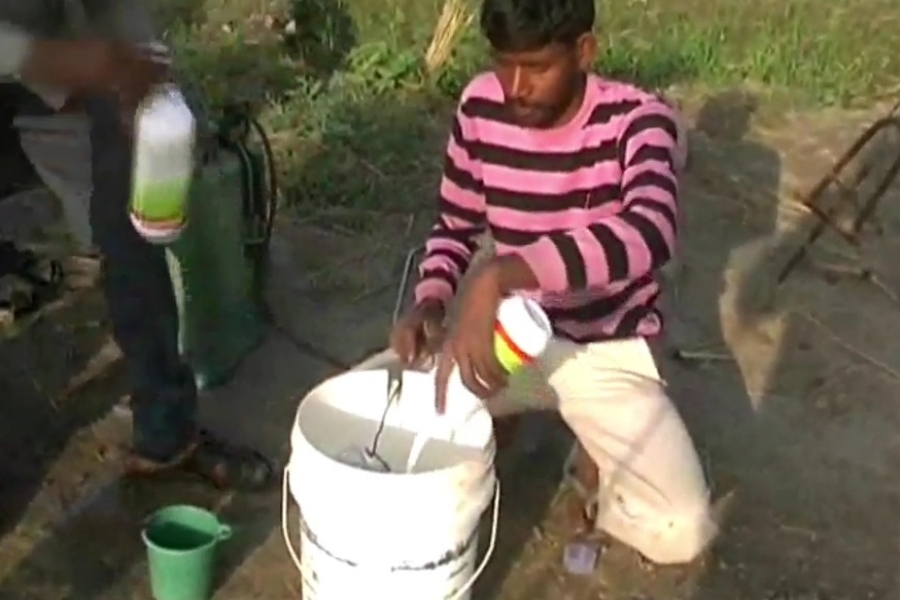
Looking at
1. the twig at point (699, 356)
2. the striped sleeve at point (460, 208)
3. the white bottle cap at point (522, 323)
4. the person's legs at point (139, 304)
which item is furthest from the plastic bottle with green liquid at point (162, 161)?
the twig at point (699, 356)

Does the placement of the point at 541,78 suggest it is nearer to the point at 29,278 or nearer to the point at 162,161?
the point at 162,161

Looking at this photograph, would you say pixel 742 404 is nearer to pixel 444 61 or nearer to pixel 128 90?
pixel 128 90

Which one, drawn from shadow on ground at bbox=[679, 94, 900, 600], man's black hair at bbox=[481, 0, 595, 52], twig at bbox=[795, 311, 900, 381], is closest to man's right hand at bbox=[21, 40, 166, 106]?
man's black hair at bbox=[481, 0, 595, 52]

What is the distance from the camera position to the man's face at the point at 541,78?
279 centimetres

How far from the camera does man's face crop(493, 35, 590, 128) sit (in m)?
Answer: 2.79

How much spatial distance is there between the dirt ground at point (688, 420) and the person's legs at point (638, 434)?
13 cm

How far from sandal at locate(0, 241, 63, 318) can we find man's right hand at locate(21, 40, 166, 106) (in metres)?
1.31

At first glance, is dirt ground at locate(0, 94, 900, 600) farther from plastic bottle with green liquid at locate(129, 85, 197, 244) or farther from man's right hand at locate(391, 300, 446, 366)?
plastic bottle with green liquid at locate(129, 85, 197, 244)

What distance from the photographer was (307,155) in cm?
480

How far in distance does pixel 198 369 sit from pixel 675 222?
134 centimetres

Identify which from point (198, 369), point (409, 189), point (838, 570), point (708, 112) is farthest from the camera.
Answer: point (708, 112)

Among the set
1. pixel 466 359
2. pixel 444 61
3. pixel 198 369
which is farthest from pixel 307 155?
pixel 466 359

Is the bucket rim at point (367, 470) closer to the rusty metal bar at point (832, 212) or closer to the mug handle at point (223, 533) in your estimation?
the mug handle at point (223, 533)

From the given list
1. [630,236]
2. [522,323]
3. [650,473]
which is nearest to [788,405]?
[650,473]
